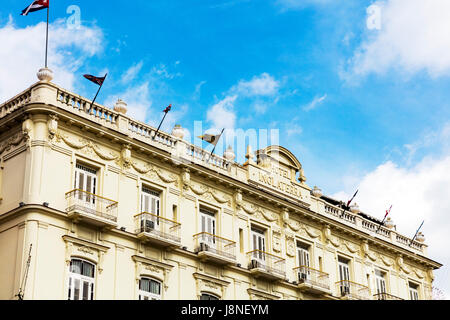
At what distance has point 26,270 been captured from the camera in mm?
33750

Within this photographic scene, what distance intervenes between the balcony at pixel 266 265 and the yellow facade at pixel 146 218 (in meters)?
0.07

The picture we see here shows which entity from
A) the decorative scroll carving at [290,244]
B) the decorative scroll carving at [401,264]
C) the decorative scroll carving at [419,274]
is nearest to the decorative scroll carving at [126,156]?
the decorative scroll carving at [290,244]

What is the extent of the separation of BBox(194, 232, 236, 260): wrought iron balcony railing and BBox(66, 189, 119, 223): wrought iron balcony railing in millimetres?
5343

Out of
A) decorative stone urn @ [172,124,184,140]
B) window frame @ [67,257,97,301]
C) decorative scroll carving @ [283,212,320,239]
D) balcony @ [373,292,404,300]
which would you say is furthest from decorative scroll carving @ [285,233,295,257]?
window frame @ [67,257,97,301]

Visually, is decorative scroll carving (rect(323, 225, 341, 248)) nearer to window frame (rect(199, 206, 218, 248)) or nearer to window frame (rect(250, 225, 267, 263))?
window frame (rect(250, 225, 267, 263))

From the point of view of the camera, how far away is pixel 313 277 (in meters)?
46.3

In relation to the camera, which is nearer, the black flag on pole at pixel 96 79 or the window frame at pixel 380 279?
the black flag on pole at pixel 96 79

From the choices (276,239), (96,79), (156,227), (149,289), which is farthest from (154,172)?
(276,239)

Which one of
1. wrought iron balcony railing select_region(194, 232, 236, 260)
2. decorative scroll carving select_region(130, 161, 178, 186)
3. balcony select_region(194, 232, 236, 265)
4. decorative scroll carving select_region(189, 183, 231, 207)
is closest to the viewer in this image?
decorative scroll carving select_region(130, 161, 178, 186)

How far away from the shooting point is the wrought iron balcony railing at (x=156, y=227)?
38.5 metres

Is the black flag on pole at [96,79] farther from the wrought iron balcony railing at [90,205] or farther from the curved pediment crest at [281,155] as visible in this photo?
the curved pediment crest at [281,155]

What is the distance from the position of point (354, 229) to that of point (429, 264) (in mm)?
8624

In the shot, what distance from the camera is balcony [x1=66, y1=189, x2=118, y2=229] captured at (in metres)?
36.0

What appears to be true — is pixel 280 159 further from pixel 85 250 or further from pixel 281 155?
pixel 85 250
